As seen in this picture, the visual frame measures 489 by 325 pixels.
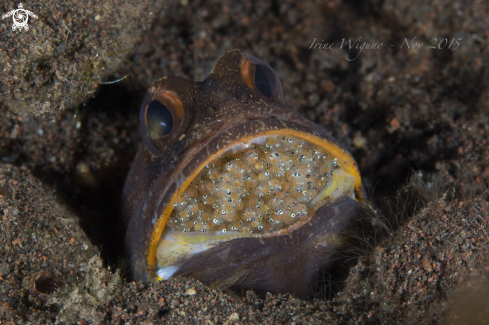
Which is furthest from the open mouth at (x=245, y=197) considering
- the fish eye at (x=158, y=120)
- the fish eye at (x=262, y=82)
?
the fish eye at (x=262, y=82)

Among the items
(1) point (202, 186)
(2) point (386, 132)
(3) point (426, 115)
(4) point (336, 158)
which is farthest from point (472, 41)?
(1) point (202, 186)

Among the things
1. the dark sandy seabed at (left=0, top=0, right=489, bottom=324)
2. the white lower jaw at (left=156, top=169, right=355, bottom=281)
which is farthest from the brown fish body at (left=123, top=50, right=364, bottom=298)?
the dark sandy seabed at (left=0, top=0, right=489, bottom=324)

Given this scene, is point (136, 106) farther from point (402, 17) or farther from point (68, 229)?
point (402, 17)

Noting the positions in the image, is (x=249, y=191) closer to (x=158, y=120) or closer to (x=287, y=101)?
(x=158, y=120)

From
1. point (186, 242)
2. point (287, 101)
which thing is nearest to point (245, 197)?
point (186, 242)

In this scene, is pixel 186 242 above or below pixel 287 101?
below

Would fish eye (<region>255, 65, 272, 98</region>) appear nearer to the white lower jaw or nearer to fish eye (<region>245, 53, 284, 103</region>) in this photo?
fish eye (<region>245, 53, 284, 103</region>)

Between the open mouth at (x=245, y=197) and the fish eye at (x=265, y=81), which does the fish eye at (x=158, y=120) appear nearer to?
the open mouth at (x=245, y=197)
